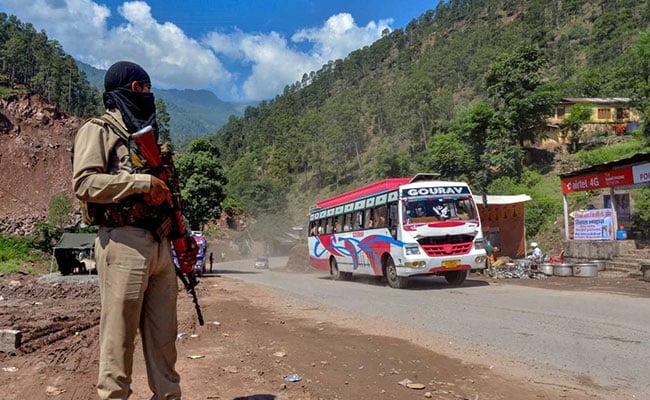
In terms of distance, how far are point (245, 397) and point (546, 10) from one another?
123m

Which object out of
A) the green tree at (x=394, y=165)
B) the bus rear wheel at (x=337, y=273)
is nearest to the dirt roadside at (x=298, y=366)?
the bus rear wheel at (x=337, y=273)

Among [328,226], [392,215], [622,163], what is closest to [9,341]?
[392,215]

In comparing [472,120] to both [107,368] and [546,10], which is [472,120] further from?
[546,10]

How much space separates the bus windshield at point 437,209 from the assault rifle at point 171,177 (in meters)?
10.7

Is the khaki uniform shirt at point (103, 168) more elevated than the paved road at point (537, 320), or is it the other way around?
the khaki uniform shirt at point (103, 168)

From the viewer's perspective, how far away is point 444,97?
66.1 meters

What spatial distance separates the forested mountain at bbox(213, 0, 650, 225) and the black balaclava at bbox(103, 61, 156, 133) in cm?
4011

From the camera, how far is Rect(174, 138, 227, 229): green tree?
34281mm

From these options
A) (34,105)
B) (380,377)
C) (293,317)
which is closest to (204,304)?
(293,317)

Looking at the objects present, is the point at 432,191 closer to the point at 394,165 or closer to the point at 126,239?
the point at 126,239

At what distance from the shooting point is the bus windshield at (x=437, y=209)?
13609mm

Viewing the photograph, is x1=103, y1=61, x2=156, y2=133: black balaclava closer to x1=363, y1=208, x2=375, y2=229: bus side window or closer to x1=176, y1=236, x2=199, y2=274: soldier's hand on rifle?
x1=176, y1=236, x2=199, y2=274: soldier's hand on rifle

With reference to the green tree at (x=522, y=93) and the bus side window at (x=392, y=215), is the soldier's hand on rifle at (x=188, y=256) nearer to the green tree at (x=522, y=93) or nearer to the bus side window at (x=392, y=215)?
the bus side window at (x=392, y=215)

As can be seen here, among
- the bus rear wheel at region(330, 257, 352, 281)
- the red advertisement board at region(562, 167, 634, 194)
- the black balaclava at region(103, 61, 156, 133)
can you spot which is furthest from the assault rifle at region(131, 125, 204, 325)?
the red advertisement board at region(562, 167, 634, 194)
